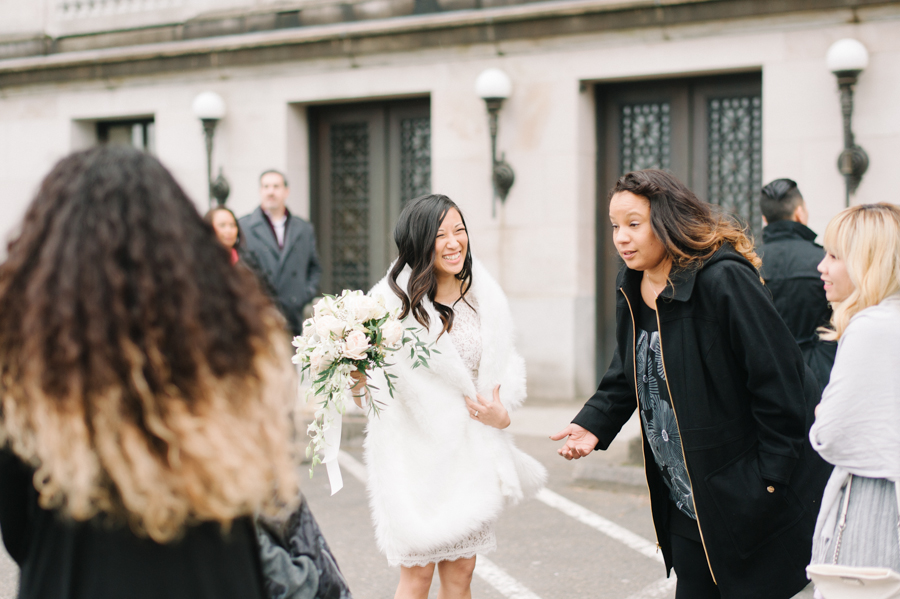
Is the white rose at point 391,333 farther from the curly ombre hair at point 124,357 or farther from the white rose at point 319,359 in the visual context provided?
the curly ombre hair at point 124,357

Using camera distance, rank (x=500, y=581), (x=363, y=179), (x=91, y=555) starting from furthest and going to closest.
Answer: (x=363, y=179)
(x=500, y=581)
(x=91, y=555)

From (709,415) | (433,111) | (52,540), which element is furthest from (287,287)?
(52,540)

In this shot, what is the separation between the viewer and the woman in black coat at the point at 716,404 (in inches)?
116

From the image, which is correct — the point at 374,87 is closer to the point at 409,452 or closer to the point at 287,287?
the point at 287,287

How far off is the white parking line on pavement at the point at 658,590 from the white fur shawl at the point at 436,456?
3.99ft

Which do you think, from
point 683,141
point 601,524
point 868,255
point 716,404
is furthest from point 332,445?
point 683,141

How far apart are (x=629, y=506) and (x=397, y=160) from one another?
6491mm

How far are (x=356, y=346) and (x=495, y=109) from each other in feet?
23.1

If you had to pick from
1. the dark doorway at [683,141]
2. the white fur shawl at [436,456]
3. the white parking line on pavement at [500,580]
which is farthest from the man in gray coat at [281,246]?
the white fur shawl at [436,456]

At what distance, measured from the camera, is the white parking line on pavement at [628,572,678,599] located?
180 inches

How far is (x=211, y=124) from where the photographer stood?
11523mm

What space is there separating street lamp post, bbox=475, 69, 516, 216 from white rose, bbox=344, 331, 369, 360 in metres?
6.91

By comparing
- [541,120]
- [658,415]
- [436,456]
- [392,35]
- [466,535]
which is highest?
[392,35]

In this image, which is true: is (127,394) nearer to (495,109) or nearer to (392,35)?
(495,109)
